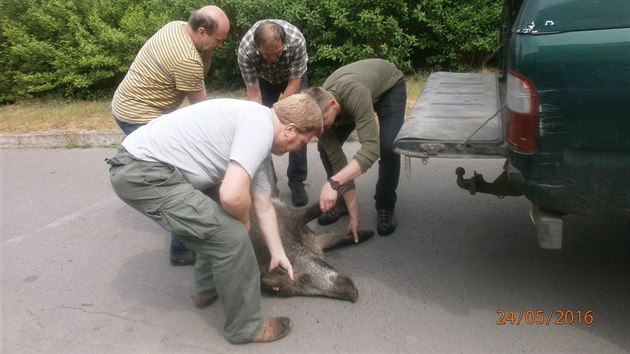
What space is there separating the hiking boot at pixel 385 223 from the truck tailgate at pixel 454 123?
88 cm

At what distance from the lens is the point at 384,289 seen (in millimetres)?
3479

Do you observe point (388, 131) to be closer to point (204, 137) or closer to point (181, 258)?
point (204, 137)

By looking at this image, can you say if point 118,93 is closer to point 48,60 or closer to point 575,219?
point 575,219

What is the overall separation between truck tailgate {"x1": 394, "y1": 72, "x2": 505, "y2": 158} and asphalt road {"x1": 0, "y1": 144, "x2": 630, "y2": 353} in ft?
3.12

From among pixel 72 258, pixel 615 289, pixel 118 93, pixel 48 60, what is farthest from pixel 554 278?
pixel 48 60

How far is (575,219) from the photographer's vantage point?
4105 mm

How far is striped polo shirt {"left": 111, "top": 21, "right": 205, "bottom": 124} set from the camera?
3553 millimetres

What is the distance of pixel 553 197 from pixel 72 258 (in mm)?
3384

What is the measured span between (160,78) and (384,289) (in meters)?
1.97

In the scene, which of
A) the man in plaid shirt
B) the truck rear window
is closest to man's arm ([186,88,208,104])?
the man in plaid shirt

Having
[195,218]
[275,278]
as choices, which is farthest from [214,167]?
[275,278]

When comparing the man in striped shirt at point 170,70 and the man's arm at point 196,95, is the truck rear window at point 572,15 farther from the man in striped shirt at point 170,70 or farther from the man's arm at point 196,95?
the man's arm at point 196,95

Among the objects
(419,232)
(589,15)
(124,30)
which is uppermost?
(589,15)

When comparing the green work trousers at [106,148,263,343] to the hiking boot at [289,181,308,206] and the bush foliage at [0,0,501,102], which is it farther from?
the bush foliage at [0,0,501,102]
